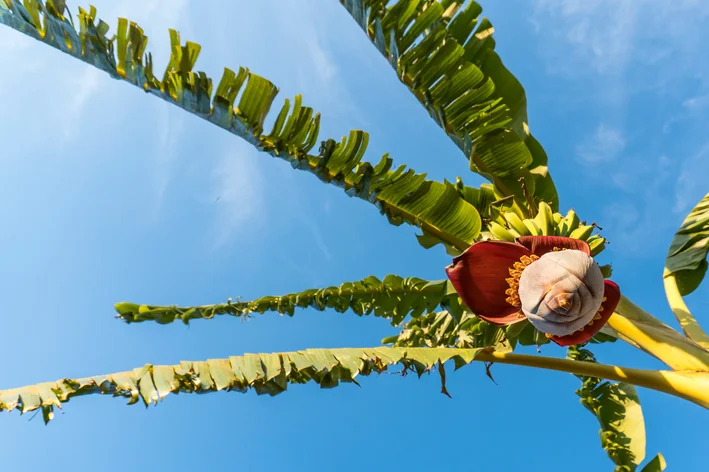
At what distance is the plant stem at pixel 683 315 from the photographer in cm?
254

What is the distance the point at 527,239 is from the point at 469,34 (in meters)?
1.62

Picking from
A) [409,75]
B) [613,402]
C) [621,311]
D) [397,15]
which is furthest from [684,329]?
[397,15]

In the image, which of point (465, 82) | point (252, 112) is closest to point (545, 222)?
point (465, 82)

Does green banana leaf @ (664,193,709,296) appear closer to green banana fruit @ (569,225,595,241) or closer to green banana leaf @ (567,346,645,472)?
green banana leaf @ (567,346,645,472)

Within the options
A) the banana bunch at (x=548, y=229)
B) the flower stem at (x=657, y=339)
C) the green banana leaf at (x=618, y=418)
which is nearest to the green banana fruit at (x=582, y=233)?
the banana bunch at (x=548, y=229)

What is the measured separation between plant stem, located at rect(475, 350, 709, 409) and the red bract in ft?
0.83

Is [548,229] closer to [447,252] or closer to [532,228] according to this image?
[532,228]

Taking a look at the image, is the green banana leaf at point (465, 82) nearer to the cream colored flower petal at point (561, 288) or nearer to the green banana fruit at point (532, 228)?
the green banana fruit at point (532, 228)

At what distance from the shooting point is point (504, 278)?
2.21 m

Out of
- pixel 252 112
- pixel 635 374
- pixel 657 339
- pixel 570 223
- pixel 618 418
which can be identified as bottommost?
pixel 618 418

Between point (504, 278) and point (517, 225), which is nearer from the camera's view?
point (504, 278)

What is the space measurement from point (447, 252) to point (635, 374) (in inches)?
53.9

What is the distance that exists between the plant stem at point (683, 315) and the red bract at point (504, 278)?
27.8 inches

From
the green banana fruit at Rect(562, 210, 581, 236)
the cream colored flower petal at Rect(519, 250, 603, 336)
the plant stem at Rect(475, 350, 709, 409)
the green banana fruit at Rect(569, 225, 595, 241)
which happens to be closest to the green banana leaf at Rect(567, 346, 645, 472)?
the plant stem at Rect(475, 350, 709, 409)
